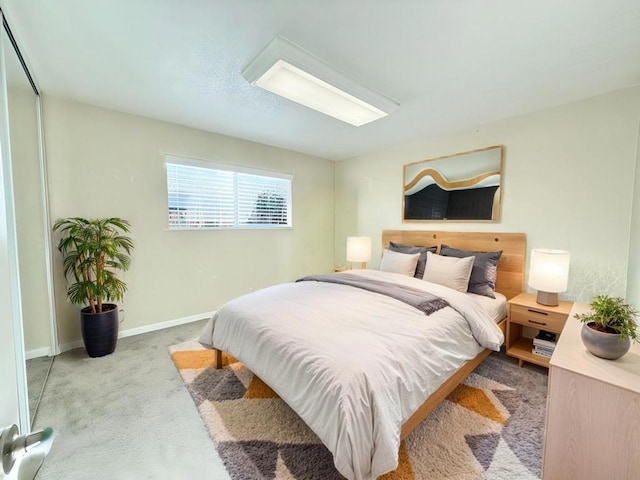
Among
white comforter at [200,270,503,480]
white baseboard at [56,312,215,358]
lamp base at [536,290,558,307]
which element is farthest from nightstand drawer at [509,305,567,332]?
white baseboard at [56,312,215,358]

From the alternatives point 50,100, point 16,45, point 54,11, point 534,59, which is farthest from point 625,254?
point 50,100

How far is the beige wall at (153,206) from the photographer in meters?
2.43

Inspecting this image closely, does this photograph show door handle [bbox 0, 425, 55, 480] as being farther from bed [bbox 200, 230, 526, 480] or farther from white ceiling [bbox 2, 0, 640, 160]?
white ceiling [bbox 2, 0, 640, 160]

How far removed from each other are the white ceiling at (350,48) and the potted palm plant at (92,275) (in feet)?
3.85

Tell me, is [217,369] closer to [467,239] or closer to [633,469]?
[633,469]

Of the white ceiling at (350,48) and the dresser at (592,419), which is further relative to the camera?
the white ceiling at (350,48)

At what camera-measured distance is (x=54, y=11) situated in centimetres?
141

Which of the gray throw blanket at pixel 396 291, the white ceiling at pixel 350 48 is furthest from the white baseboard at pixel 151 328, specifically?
the white ceiling at pixel 350 48

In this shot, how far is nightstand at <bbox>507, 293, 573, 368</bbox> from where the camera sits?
2.06 m

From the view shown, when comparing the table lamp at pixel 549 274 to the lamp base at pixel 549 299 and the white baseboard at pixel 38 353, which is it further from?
the white baseboard at pixel 38 353

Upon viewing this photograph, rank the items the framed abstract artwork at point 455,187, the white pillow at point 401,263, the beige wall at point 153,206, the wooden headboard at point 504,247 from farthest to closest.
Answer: the white pillow at point 401,263
the framed abstract artwork at point 455,187
the wooden headboard at point 504,247
the beige wall at point 153,206

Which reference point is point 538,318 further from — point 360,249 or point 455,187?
point 360,249

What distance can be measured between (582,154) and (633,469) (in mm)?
2264

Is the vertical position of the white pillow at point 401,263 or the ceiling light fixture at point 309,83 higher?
the ceiling light fixture at point 309,83
